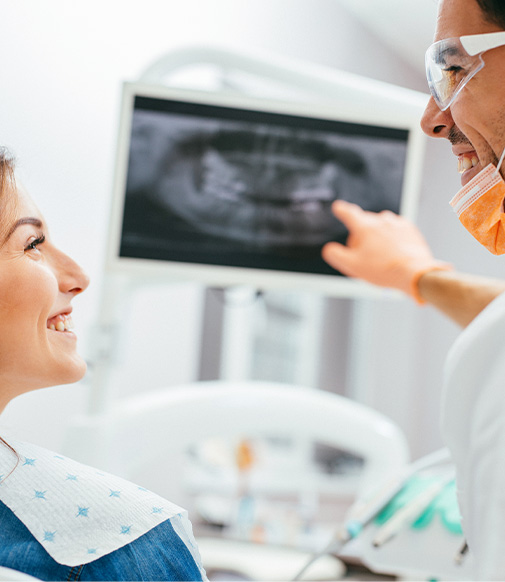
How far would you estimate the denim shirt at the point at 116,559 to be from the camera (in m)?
0.82

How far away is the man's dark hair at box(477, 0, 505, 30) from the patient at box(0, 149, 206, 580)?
724mm

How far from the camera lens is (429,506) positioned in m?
1.52

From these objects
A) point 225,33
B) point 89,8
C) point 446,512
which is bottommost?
point 446,512

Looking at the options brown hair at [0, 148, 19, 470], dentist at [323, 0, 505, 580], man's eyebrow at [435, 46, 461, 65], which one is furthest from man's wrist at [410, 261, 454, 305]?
brown hair at [0, 148, 19, 470]

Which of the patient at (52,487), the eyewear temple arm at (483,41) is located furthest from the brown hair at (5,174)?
the eyewear temple arm at (483,41)

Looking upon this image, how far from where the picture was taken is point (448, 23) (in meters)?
0.99

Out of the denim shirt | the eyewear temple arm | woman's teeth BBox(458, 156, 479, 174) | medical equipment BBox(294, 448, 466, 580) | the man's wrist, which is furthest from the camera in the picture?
the man's wrist

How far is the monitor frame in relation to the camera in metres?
1.62

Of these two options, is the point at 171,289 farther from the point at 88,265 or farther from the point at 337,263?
the point at 337,263

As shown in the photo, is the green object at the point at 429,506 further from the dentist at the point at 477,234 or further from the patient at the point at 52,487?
the patient at the point at 52,487

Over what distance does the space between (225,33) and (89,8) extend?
94 cm

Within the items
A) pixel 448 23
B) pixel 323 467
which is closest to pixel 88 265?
pixel 448 23

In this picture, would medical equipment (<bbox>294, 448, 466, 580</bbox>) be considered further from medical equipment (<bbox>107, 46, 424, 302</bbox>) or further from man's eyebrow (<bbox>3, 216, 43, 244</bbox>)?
man's eyebrow (<bbox>3, 216, 43, 244</bbox>)

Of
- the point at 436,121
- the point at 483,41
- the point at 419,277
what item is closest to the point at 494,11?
the point at 483,41
